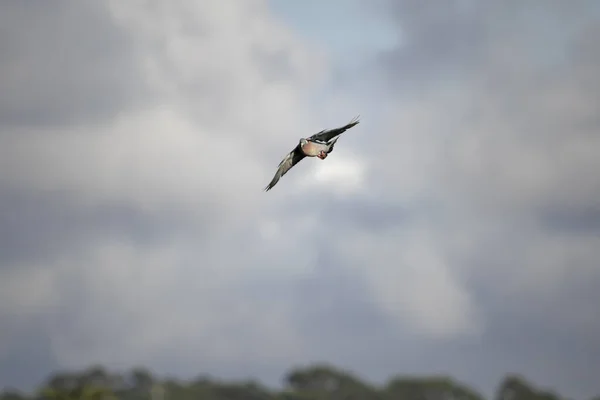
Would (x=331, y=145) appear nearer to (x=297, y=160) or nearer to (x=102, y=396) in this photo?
(x=297, y=160)

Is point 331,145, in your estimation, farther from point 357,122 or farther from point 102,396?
point 102,396

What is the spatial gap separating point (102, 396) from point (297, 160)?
178 ft

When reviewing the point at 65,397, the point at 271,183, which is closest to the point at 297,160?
the point at 271,183

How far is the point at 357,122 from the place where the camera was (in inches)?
2672

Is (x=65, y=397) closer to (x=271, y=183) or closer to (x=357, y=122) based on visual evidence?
(x=271, y=183)

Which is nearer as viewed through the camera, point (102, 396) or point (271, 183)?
point (271, 183)

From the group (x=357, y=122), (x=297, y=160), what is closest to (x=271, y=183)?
(x=297, y=160)

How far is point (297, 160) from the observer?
71.8 m

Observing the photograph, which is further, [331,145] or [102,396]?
[102,396]

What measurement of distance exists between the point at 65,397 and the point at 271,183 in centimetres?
4876

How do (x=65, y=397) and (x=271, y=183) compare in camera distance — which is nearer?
(x=271, y=183)

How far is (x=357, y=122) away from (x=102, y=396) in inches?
2367

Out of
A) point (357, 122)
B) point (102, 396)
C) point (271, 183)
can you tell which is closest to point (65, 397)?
point (102, 396)

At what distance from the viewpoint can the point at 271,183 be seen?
71.2 m
